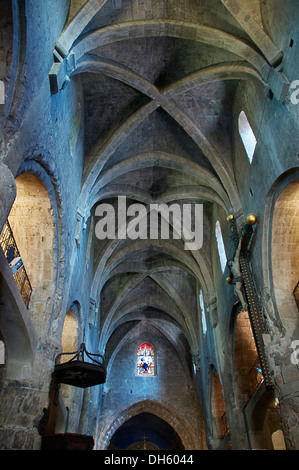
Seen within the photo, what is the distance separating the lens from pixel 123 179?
14781 mm

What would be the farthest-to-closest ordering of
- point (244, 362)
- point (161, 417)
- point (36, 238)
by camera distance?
point (161, 417) < point (244, 362) < point (36, 238)

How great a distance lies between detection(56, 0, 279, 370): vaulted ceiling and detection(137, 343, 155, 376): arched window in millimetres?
5148

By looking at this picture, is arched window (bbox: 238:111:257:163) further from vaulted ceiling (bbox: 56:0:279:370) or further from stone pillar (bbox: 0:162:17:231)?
stone pillar (bbox: 0:162:17:231)

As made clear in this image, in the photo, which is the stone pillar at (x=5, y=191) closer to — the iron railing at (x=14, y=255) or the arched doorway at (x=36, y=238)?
the iron railing at (x=14, y=255)

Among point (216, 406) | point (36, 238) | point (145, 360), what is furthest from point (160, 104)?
point (145, 360)

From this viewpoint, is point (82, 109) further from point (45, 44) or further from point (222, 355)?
point (222, 355)

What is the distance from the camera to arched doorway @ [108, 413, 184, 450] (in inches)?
935

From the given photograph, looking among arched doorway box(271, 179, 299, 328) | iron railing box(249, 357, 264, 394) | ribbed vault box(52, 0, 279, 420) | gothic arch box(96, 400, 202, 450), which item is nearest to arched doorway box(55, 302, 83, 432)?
ribbed vault box(52, 0, 279, 420)

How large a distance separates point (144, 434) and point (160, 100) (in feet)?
70.2

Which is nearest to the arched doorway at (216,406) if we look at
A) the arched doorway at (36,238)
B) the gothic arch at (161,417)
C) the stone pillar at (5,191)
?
the gothic arch at (161,417)

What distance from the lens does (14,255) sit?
24.2 ft

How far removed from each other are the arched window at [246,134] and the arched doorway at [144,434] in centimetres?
1951

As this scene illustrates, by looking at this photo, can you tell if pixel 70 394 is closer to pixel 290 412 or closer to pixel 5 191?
pixel 290 412

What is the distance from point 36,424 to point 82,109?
29.8 ft
